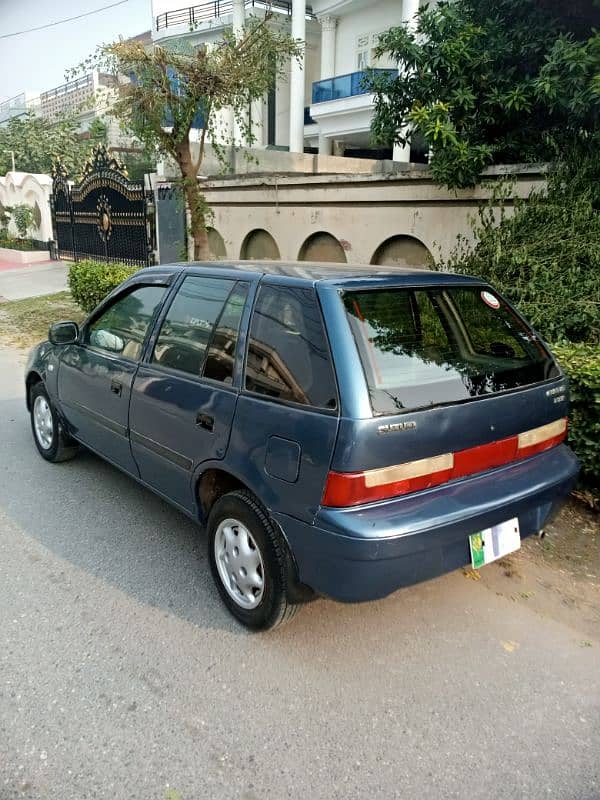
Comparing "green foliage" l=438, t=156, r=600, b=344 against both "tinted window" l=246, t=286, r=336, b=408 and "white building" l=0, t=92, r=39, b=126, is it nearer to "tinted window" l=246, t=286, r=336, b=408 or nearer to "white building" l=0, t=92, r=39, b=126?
"tinted window" l=246, t=286, r=336, b=408

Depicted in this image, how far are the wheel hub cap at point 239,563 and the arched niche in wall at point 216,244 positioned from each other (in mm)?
9319

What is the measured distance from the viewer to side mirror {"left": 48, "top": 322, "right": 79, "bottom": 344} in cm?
423

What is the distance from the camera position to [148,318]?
3.61 meters

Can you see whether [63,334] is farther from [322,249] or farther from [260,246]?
[260,246]

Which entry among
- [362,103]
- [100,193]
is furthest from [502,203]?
[362,103]

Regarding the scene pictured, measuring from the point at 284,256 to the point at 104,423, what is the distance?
6813mm

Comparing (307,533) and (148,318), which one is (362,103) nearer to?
(148,318)

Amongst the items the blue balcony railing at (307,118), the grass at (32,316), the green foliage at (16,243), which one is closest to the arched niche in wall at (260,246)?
the grass at (32,316)

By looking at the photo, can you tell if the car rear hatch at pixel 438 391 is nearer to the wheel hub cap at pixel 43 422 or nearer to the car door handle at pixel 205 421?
the car door handle at pixel 205 421

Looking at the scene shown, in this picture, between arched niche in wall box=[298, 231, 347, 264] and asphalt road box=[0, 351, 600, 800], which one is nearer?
asphalt road box=[0, 351, 600, 800]

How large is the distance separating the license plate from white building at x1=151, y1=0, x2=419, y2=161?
18.0 metres

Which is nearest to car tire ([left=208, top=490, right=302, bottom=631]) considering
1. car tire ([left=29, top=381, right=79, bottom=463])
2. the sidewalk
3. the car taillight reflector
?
the car taillight reflector

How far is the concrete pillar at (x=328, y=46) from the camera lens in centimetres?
2294

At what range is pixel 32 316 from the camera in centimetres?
1175
